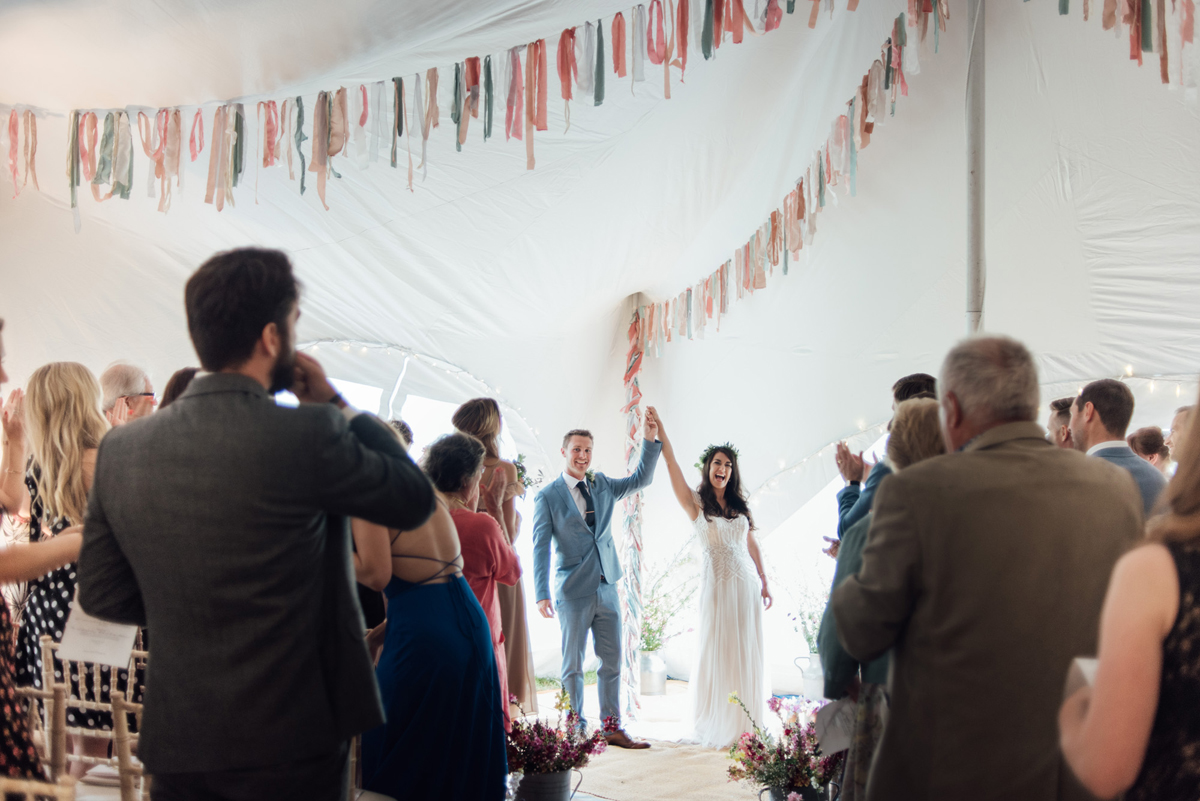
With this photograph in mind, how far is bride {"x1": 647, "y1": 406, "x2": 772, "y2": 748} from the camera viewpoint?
5207 mm

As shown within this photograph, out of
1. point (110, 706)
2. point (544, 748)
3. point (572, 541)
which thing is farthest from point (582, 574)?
point (110, 706)

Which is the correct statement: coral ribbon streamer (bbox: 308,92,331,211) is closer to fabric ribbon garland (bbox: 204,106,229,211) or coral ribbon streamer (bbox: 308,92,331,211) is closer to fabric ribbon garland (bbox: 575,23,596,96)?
fabric ribbon garland (bbox: 204,106,229,211)

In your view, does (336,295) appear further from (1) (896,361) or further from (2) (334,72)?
(1) (896,361)

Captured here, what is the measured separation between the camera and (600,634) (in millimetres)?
5102

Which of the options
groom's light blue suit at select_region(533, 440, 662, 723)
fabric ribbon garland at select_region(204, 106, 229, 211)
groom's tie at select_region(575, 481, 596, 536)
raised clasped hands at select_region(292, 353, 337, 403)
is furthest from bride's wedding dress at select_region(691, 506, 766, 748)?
raised clasped hands at select_region(292, 353, 337, 403)

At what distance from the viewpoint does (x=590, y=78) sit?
3.64 metres

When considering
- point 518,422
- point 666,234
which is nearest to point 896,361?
point 666,234

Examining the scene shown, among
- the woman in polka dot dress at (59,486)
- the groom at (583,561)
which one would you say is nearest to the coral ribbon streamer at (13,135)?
the woman in polka dot dress at (59,486)

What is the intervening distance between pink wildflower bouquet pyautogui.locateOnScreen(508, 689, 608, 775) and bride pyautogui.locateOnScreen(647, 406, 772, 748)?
5.80 ft

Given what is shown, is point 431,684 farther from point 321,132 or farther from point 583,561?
point 583,561

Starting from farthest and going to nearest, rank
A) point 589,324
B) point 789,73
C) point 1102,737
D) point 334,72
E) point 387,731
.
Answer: point 589,324
point 789,73
point 334,72
point 387,731
point 1102,737

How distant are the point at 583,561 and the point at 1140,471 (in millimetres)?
2845

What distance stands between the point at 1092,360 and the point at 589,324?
3.43m

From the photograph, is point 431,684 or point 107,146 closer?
point 431,684
